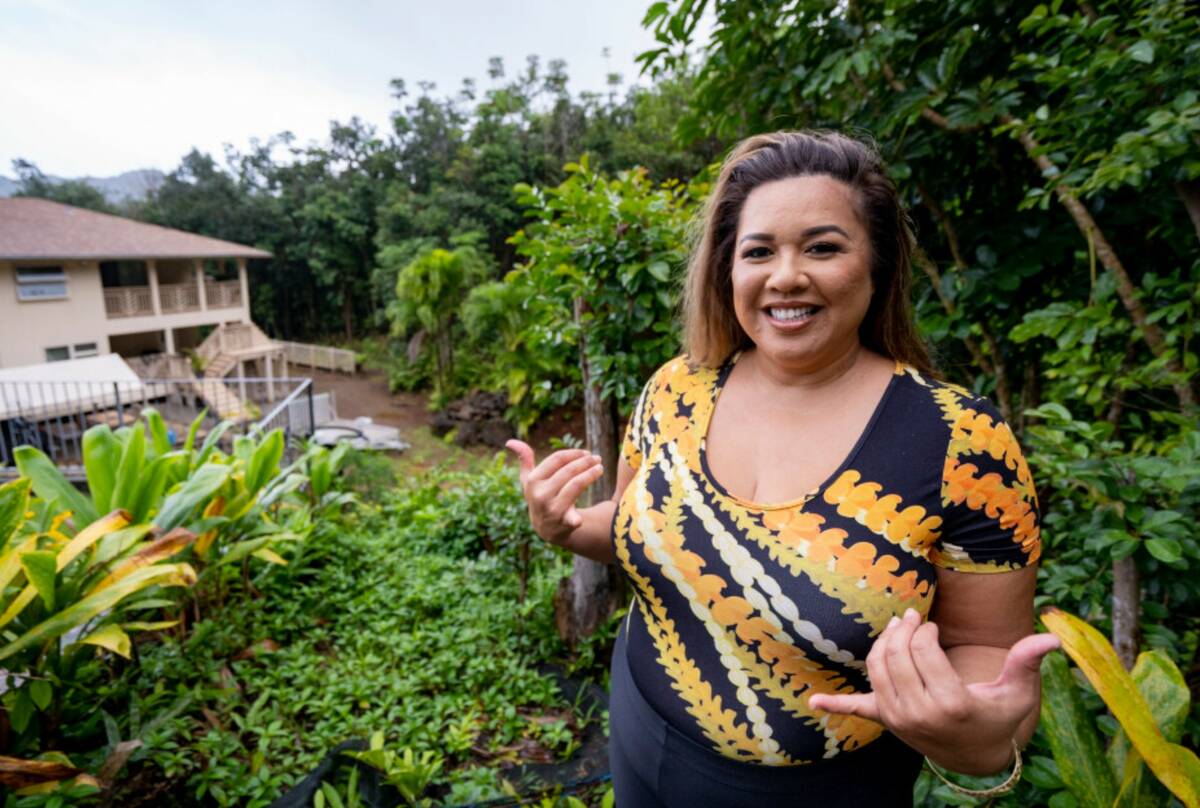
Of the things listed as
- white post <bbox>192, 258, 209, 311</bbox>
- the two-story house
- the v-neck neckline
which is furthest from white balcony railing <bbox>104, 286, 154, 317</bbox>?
the v-neck neckline

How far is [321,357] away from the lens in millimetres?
21844

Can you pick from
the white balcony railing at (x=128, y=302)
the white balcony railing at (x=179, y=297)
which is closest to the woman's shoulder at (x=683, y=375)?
the white balcony railing at (x=128, y=302)

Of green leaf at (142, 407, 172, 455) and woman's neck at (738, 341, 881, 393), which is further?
green leaf at (142, 407, 172, 455)

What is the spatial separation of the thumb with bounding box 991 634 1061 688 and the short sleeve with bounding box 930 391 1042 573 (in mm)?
200

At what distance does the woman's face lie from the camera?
1.01m

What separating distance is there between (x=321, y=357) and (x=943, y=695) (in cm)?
2345

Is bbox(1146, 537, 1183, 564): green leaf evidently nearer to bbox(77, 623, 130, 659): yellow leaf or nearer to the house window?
bbox(77, 623, 130, 659): yellow leaf

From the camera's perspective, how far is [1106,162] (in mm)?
1406

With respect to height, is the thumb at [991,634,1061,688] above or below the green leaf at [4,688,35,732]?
above

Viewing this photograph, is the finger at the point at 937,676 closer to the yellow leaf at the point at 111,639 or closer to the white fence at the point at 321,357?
the yellow leaf at the point at 111,639

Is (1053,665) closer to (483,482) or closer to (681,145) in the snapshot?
(681,145)

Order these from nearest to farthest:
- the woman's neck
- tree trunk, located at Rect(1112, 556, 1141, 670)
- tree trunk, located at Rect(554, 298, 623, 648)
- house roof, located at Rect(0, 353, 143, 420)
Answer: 1. the woman's neck
2. tree trunk, located at Rect(1112, 556, 1141, 670)
3. tree trunk, located at Rect(554, 298, 623, 648)
4. house roof, located at Rect(0, 353, 143, 420)

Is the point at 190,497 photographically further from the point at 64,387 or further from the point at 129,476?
the point at 64,387

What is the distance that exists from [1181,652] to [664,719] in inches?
57.7
